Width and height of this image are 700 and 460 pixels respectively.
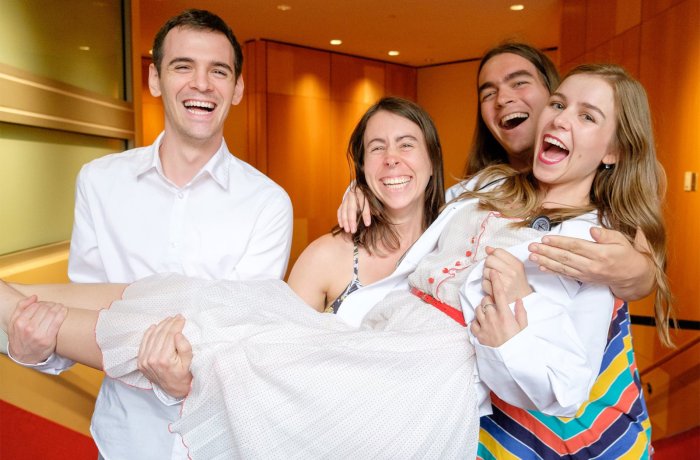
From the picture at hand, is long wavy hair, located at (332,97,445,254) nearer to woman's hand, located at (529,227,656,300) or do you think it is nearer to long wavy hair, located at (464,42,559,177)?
long wavy hair, located at (464,42,559,177)

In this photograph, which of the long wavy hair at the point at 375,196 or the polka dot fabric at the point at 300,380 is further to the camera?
the long wavy hair at the point at 375,196

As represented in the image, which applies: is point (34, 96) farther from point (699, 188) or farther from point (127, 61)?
point (699, 188)

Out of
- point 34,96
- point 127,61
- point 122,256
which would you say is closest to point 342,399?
point 122,256

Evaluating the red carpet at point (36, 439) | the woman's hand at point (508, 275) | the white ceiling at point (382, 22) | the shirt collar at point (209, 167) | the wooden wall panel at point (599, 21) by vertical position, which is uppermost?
the white ceiling at point (382, 22)

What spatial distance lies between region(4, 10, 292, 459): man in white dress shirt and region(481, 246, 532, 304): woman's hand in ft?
2.67

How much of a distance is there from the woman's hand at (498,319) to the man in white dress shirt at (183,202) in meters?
0.82

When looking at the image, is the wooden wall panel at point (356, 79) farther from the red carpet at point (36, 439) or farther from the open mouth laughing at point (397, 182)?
the open mouth laughing at point (397, 182)

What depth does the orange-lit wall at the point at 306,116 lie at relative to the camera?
859 cm

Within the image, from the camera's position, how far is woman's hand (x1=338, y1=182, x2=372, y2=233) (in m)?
1.96

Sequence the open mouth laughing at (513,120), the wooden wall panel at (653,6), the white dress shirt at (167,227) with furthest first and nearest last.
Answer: the wooden wall panel at (653,6)
the open mouth laughing at (513,120)
the white dress shirt at (167,227)

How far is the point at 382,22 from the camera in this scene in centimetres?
746

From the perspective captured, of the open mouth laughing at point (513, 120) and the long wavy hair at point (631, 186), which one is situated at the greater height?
the open mouth laughing at point (513, 120)

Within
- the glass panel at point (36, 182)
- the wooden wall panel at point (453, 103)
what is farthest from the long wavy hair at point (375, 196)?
the wooden wall panel at point (453, 103)

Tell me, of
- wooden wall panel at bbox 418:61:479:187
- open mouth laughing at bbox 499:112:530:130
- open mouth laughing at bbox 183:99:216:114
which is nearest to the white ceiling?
wooden wall panel at bbox 418:61:479:187
